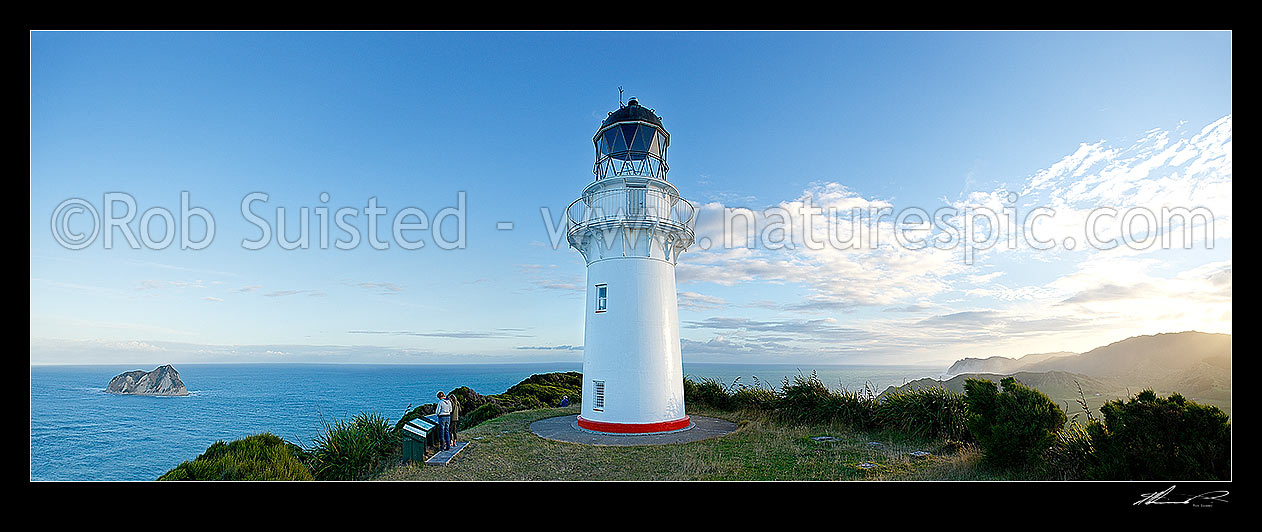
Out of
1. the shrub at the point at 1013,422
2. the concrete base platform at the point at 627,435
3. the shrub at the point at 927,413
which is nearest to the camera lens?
the shrub at the point at 1013,422

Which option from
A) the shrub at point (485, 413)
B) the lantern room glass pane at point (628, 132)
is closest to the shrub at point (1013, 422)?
the lantern room glass pane at point (628, 132)

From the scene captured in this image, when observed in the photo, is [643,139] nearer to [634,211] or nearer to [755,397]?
[634,211]

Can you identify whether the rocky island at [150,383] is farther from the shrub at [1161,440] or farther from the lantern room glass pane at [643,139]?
the shrub at [1161,440]

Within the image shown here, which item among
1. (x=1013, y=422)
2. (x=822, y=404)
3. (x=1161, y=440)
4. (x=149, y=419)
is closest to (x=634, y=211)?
(x=822, y=404)

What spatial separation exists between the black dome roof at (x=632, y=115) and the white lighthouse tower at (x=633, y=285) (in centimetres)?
3

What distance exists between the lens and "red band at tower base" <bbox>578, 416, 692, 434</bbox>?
39.2 ft

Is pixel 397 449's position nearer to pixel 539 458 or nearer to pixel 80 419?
pixel 539 458

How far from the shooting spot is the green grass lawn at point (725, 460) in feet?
27.3

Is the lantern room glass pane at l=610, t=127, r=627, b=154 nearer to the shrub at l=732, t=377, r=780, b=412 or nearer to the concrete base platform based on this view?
the concrete base platform
